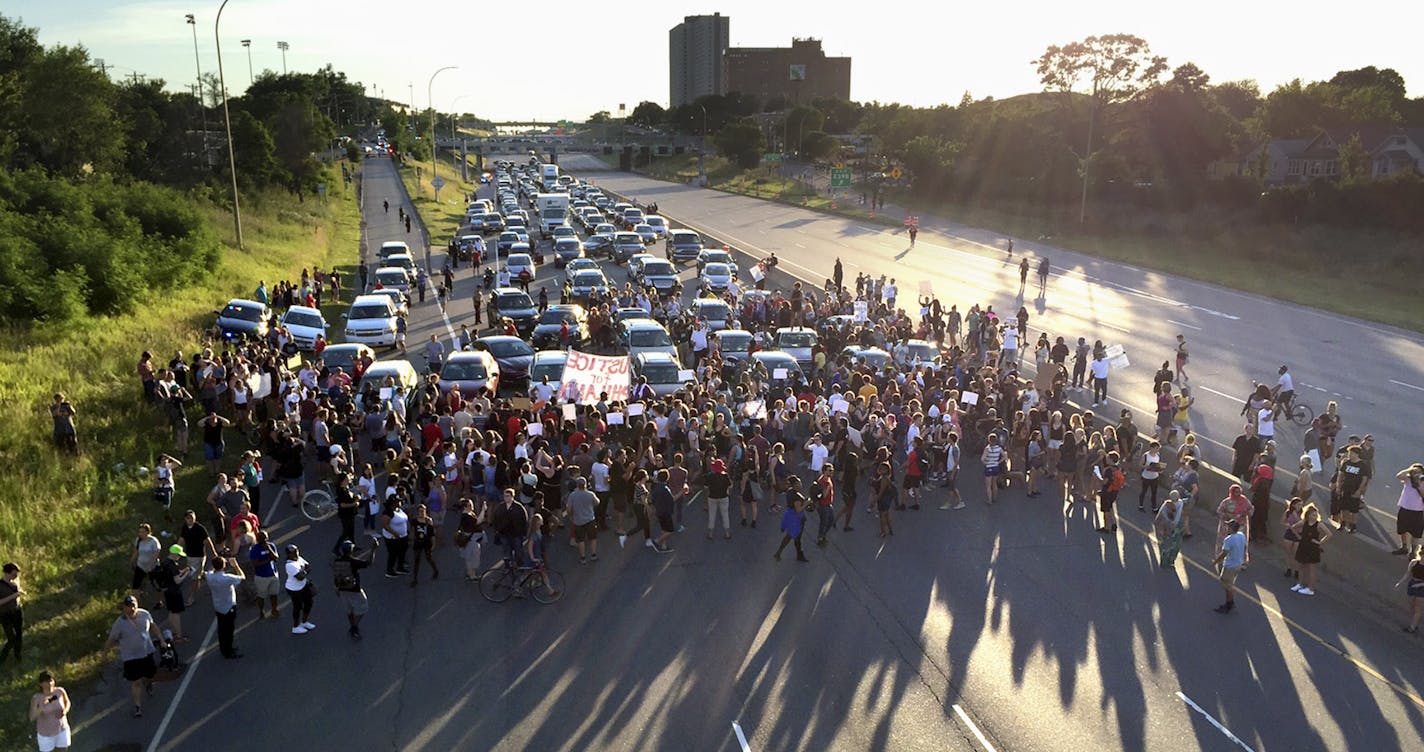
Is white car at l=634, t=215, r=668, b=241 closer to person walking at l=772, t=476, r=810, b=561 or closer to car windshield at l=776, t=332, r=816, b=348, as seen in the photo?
car windshield at l=776, t=332, r=816, b=348

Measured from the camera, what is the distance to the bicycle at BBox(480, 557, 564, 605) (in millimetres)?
13781

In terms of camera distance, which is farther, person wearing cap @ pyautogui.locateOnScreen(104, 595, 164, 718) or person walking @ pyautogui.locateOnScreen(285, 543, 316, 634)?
person walking @ pyautogui.locateOnScreen(285, 543, 316, 634)

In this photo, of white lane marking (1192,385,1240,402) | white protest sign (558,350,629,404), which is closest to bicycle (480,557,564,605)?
white protest sign (558,350,629,404)

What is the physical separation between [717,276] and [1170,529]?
2928 cm

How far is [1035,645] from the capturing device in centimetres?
1230

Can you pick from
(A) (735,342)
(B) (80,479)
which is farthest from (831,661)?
(A) (735,342)

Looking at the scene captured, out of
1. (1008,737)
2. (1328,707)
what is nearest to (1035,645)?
(1008,737)

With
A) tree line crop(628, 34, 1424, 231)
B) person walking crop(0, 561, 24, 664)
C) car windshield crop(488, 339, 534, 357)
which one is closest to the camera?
person walking crop(0, 561, 24, 664)

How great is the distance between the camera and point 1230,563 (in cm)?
1314

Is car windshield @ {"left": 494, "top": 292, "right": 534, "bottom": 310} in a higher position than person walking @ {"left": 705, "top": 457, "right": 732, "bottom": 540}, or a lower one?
higher

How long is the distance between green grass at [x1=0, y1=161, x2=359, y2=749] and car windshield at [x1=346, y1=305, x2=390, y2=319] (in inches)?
176

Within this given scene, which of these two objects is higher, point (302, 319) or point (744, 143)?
point (744, 143)

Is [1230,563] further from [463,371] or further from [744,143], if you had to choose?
[744,143]

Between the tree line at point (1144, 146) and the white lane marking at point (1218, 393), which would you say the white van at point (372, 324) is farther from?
the tree line at point (1144, 146)
